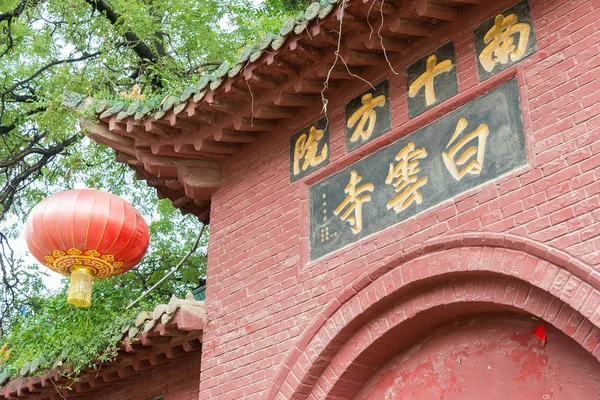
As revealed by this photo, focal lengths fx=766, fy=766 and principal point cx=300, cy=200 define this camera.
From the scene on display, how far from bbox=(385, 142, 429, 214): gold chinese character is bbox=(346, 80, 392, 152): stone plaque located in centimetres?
29

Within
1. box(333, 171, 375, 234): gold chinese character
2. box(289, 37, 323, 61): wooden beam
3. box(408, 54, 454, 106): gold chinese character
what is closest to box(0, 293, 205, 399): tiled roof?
box(333, 171, 375, 234): gold chinese character

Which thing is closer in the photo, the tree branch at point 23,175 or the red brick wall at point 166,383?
the red brick wall at point 166,383

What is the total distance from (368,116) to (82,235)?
2.47m

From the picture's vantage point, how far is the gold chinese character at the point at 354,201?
517 centimetres

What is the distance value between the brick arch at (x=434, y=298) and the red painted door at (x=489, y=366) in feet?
0.49

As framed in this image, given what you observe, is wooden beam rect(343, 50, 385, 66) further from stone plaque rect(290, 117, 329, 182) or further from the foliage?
the foliage

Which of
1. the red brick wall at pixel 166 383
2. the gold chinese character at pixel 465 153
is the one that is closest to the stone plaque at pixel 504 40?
the gold chinese character at pixel 465 153

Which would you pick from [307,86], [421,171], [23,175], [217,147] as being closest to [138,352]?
[217,147]

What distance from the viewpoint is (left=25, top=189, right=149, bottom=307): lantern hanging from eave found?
19.9 ft

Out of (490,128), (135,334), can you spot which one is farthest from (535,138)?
(135,334)

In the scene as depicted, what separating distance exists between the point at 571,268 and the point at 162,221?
322 inches

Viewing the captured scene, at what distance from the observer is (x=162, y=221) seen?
11.3 metres

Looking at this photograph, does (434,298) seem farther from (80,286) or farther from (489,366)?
(80,286)

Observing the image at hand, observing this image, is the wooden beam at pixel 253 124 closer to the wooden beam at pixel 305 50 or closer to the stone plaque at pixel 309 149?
the stone plaque at pixel 309 149
